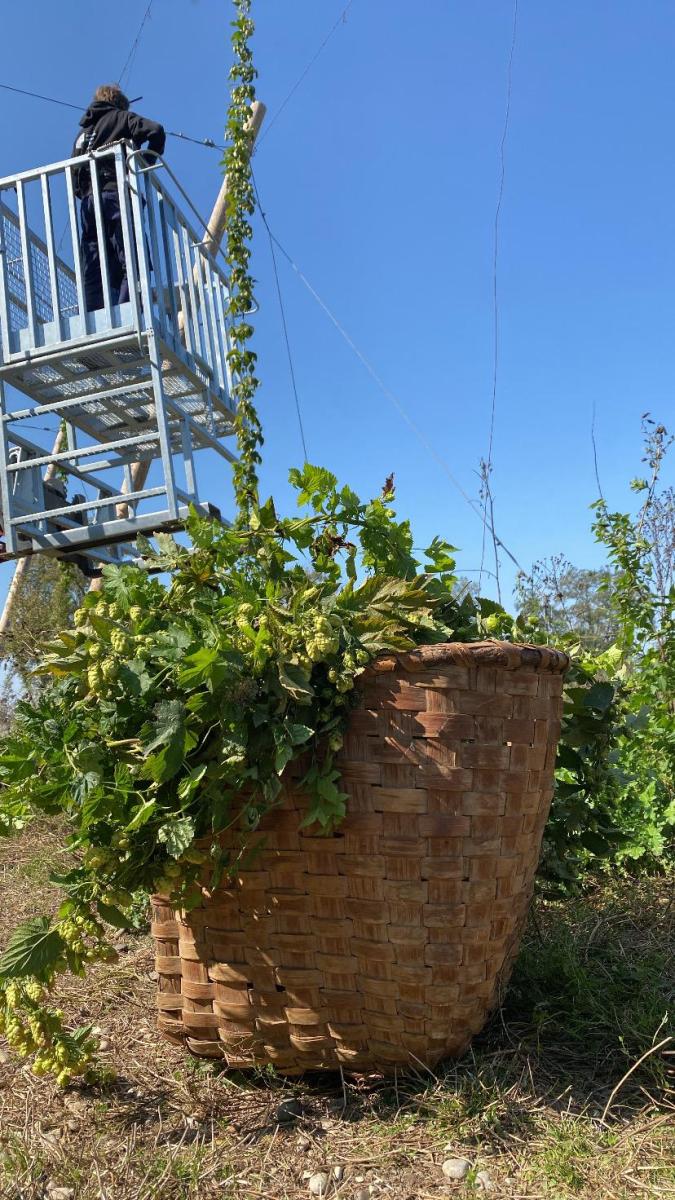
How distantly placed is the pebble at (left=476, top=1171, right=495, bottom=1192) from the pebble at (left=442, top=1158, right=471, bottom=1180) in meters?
0.02

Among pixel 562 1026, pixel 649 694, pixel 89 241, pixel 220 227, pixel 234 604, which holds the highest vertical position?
pixel 220 227

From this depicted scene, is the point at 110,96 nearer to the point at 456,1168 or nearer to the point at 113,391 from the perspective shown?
the point at 113,391

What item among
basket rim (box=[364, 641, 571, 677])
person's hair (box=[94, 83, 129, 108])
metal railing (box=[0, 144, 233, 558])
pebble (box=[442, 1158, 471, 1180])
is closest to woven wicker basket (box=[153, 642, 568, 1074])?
basket rim (box=[364, 641, 571, 677])

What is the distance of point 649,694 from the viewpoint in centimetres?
249

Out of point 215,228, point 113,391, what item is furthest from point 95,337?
point 215,228

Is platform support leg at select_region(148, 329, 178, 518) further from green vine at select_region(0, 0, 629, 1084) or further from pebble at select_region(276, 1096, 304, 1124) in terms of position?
pebble at select_region(276, 1096, 304, 1124)

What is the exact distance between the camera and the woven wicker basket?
1202 mm

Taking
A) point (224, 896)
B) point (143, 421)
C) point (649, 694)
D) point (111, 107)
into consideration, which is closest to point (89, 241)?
point (111, 107)

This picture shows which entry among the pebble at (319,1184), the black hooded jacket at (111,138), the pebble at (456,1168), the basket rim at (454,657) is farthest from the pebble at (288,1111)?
the black hooded jacket at (111,138)

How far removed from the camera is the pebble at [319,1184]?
113cm

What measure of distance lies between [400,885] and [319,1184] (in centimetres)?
41

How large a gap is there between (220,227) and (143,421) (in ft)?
4.03

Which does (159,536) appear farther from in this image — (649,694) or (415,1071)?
(649,694)

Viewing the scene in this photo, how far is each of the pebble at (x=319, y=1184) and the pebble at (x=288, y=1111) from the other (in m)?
0.15
